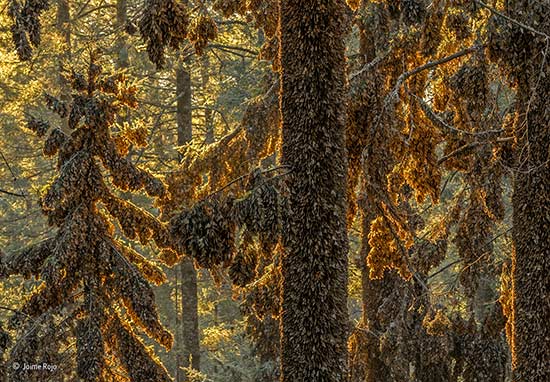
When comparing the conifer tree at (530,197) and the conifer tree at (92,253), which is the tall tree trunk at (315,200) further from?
the conifer tree at (92,253)

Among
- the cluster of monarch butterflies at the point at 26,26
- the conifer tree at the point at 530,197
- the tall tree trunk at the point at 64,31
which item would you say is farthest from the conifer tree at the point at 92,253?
the tall tree trunk at the point at 64,31

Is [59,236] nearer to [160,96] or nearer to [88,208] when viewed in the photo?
[88,208]

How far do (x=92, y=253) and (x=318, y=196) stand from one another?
4.09 metres

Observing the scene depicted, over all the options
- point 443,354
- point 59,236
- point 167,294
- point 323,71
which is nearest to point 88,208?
point 59,236

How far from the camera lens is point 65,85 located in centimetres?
1694

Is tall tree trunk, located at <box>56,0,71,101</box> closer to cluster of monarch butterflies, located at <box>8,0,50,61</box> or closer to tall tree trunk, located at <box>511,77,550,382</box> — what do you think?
cluster of monarch butterflies, located at <box>8,0,50,61</box>

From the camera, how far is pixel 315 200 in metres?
6.83

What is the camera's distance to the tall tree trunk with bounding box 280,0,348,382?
22.1 ft

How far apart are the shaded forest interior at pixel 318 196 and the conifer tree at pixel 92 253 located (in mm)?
27

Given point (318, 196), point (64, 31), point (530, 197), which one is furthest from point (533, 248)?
point (64, 31)

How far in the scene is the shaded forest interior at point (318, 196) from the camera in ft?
22.5

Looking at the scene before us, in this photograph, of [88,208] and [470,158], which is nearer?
[88,208]

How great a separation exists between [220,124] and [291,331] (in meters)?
13.4

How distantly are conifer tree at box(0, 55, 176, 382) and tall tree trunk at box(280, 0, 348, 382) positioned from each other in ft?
11.2
